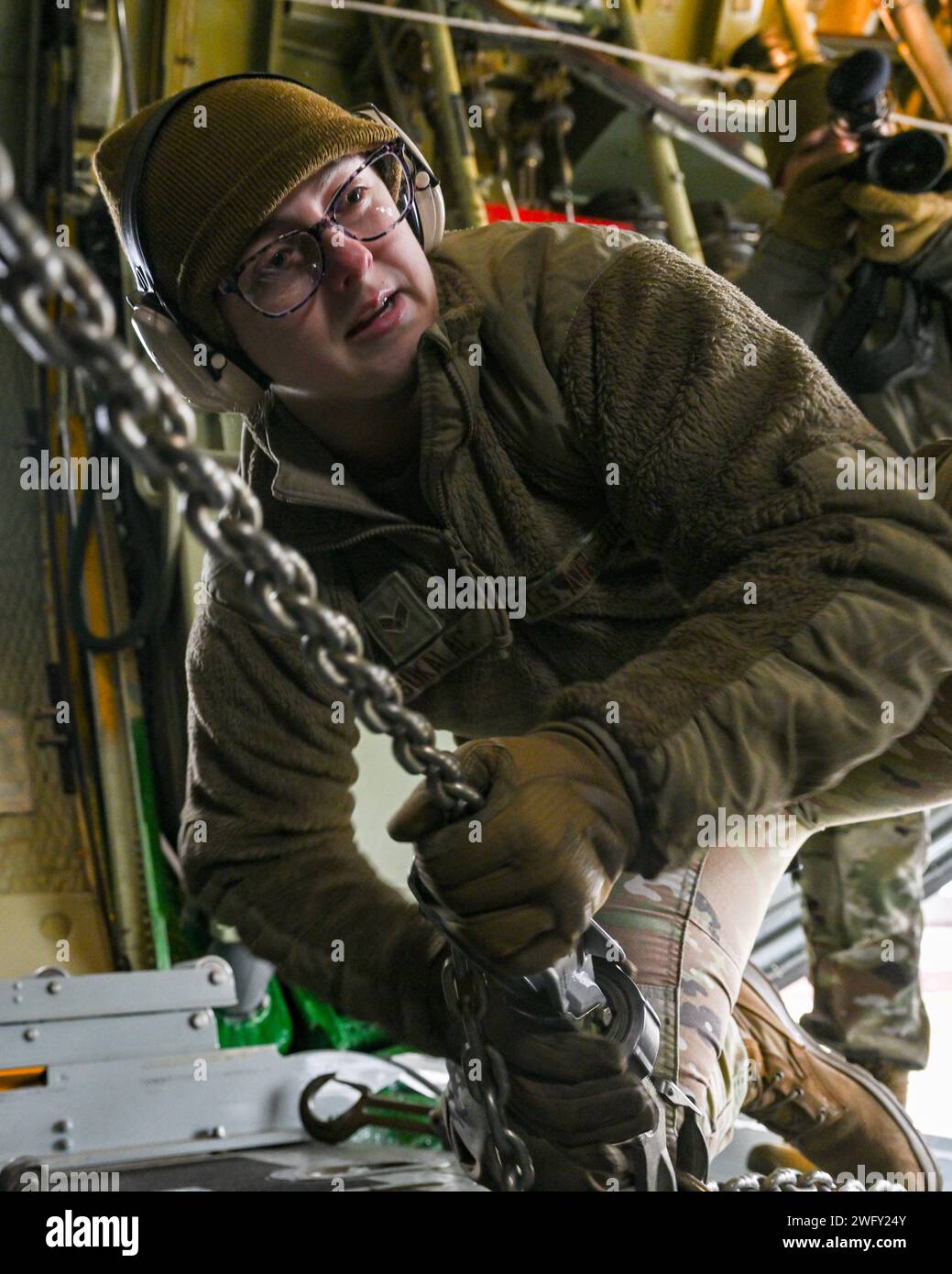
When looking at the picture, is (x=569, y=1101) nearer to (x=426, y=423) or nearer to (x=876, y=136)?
(x=426, y=423)

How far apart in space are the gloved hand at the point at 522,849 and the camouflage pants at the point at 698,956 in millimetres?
381

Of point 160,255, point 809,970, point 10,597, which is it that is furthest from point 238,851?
point 10,597

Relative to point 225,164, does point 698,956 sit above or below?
below

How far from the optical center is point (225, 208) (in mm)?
1354

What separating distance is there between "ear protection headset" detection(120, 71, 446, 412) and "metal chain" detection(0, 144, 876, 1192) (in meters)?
0.70

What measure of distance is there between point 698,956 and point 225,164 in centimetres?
101

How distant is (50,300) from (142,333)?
2.03m

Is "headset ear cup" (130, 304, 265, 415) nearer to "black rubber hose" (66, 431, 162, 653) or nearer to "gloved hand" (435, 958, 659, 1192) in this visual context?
"gloved hand" (435, 958, 659, 1192)

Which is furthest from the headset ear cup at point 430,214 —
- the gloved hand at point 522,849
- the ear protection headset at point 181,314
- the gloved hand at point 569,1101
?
the gloved hand at point 569,1101

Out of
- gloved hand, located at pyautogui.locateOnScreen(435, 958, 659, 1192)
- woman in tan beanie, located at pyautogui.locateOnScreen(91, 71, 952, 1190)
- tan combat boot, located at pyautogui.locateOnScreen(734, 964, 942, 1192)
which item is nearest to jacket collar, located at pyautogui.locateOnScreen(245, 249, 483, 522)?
woman in tan beanie, located at pyautogui.locateOnScreen(91, 71, 952, 1190)

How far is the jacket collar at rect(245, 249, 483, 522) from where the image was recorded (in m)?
1.41

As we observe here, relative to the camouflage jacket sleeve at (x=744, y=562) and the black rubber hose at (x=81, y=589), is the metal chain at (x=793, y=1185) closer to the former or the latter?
the camouflage jacket sleeve at (x=744, y=562)

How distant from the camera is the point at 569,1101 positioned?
1221 mm

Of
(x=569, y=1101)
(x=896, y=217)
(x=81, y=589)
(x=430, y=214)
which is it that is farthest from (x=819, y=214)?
(x=569, y=1101)
